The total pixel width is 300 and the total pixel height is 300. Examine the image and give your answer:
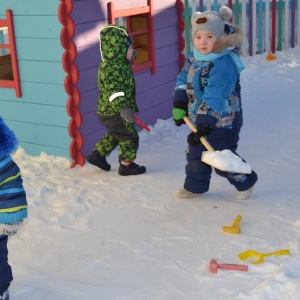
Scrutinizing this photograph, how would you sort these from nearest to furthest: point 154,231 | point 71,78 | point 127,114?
point 154,231 < point 127,114 < point 71,78

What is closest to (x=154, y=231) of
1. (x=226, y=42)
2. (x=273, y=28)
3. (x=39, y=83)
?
(x=226, y=42)

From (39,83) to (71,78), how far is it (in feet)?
1.46

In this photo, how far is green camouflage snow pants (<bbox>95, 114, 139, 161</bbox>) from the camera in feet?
17.3

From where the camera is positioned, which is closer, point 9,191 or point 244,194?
point 9,191

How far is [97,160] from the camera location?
214 inches

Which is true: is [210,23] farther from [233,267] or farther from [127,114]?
[233,267]

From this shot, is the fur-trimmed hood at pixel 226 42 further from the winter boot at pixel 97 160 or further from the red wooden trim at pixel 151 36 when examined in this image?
the red wooden trim at pixel 151 36

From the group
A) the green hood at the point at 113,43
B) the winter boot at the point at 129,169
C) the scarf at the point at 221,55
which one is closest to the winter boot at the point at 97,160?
the winter boot at the point at 129,169

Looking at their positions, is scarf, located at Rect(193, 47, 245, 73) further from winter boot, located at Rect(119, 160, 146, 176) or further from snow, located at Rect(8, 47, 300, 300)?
winter boot, located at Rect(119, 160, 146, 176)

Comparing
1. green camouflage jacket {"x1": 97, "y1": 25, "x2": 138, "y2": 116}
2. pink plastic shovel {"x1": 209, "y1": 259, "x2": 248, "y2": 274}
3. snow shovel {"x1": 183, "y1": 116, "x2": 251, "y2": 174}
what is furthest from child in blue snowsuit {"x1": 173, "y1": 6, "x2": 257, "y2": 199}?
pink plastic shovel {"x1": 209, "y1": 259, "x2": 248, "y2": 274}

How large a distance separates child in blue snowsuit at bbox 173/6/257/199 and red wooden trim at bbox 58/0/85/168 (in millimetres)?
1307

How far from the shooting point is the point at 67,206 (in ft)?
15.3

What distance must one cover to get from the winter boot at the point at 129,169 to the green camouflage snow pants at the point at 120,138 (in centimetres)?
5

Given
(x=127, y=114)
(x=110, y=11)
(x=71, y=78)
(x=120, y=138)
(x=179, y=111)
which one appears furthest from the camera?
Result: (x=110, y=11)
